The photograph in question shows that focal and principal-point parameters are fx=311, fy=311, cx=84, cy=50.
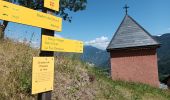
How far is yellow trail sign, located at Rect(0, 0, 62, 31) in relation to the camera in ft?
15.7

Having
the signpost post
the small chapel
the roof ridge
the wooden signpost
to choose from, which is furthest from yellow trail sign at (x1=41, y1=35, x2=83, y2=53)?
the roof ridge

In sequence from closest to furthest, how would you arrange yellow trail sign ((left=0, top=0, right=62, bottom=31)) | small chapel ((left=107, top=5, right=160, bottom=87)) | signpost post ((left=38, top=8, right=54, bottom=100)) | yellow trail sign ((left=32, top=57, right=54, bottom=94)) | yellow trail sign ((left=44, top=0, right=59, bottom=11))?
yellow trail sign ((left=0, top=0, right=62, bottom=31)) < yellow trail sign ((left=32, top=57, right=54, bottom=94)) < signpost post ((left=38, top=8, right=54, bottom=100)) < yellow trail sign ((left=44, top=0, right=59, bottom=11)) < small chapel ((left=107, top=5, right=160, bottom=87))

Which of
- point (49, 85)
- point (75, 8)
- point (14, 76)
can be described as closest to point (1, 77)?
point (14, 76)

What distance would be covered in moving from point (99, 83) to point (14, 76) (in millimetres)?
4468

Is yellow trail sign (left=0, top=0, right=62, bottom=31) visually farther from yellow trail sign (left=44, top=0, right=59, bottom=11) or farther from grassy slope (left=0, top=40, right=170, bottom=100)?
grassy slope (left=0, top=40, right=170, bottom=100)

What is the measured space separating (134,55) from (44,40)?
24079 mm

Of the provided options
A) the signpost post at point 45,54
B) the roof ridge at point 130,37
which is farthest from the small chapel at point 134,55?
the signpost post at point 45,54

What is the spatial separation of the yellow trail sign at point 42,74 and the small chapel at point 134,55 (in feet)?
72.0

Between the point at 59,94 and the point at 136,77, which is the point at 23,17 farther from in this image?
the point at 136,77

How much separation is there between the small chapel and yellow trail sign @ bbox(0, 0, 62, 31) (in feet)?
71.6

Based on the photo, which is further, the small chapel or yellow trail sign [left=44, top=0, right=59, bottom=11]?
the small chapel

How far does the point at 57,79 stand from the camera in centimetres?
938

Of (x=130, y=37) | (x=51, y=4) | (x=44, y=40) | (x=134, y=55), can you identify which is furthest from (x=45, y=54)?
(x=130, y=37)

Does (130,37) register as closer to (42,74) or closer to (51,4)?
(51,4)
